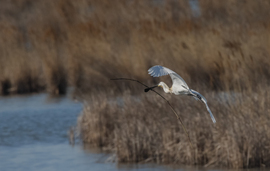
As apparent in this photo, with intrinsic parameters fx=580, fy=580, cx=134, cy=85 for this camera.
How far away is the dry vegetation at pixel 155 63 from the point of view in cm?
950

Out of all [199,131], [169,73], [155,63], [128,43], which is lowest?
[199,131]

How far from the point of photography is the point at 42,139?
568 inches

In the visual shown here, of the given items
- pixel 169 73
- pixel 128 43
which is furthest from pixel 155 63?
pixel 169 73

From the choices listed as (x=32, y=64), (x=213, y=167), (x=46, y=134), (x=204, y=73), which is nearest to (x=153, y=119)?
(x=213, y=167)

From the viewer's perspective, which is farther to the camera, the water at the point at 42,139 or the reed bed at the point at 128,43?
the reed bed at the point at 128,43

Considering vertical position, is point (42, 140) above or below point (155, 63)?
below

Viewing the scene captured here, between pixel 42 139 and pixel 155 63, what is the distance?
3533 mm

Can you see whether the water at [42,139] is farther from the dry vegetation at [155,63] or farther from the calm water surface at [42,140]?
the dry vegetation at [155,63]

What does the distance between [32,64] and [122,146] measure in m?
11.7

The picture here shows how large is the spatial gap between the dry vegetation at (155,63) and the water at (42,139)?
532 mm

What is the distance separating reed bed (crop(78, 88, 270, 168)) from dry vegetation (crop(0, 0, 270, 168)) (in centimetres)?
2

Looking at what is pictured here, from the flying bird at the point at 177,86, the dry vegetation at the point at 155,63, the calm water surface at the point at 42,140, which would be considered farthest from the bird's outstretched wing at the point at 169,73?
the calm water surface at the point at 42,140

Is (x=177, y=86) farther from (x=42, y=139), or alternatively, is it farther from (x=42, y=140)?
(x=42, y=139)

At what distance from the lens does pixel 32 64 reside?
21.4m
